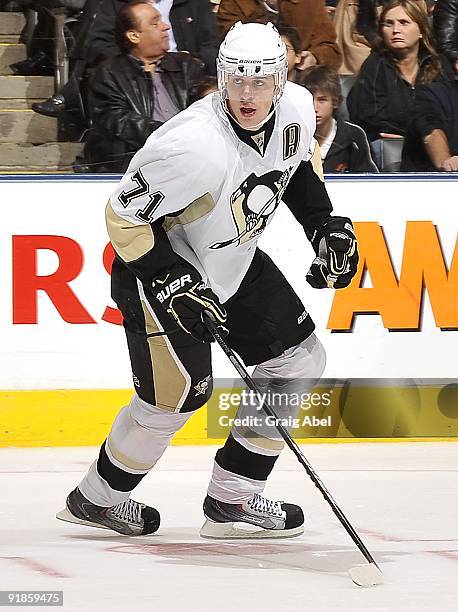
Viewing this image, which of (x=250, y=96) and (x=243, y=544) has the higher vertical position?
(x=250, y=96)

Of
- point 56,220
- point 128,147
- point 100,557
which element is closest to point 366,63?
point 128,147

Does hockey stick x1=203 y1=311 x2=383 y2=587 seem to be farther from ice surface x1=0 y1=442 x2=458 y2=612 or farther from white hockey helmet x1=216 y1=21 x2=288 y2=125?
white hockey helmet x1=216 y1=21 x2=288 y2=125

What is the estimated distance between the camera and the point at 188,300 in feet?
9.78

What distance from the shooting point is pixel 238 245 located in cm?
319

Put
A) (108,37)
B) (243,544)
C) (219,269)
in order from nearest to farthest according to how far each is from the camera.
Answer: (219,269)
(243,544)
(108,37)

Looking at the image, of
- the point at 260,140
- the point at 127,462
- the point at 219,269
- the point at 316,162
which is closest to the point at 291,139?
the point at 260,140

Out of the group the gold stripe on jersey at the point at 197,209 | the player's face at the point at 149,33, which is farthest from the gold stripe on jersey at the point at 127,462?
the player's face at the point at 149,33

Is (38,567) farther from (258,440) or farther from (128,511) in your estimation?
(258,440)

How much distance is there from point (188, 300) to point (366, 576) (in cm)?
71

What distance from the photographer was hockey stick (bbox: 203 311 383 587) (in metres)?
2.76

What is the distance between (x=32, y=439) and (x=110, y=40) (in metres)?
1.47

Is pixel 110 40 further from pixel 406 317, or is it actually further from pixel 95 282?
pixel 406 317

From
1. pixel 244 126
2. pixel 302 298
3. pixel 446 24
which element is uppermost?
pixel 244 126

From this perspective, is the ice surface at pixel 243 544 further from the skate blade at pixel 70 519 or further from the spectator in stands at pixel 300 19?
the spectator in stands at pixel 300 19
